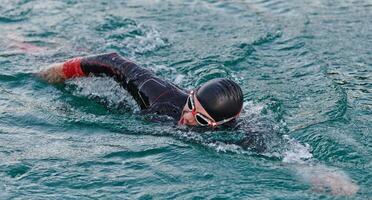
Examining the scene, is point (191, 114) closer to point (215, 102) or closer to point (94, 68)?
point (215, 102)

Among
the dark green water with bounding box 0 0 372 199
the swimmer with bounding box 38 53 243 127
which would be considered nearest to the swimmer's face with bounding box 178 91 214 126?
the swimmer with bounding box 38 53 243 127

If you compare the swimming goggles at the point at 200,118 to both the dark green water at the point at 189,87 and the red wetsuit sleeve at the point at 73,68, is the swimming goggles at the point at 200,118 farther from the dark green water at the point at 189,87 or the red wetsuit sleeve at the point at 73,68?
the red wetsuit sleeve at the point at 73,68

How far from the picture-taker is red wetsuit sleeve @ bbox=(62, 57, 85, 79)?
9.36 meters

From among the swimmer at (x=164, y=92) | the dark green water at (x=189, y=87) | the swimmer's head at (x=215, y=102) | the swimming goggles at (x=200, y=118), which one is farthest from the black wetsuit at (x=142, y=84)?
the swimmer's head at (x=215, y=102)

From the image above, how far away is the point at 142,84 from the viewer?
865 cm

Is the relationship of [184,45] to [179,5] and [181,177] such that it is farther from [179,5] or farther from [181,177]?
[181,177]

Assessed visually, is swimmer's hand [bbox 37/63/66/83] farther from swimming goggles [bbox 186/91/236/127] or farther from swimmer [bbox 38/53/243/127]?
swimming goggles [bbox 186/91/236/127]

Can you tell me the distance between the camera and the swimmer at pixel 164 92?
765 cm

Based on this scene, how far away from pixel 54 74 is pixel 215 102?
3.35 metres

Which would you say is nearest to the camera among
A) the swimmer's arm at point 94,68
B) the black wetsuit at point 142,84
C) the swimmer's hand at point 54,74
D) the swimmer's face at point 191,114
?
the swimmer's face at point 191,114

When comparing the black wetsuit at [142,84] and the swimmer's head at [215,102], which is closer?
the swimmer's head at [215,102]

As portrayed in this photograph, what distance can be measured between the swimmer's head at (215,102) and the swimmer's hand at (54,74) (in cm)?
271

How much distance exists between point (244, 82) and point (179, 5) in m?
4.77

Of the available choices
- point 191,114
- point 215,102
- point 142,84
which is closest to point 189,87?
point 142,84
